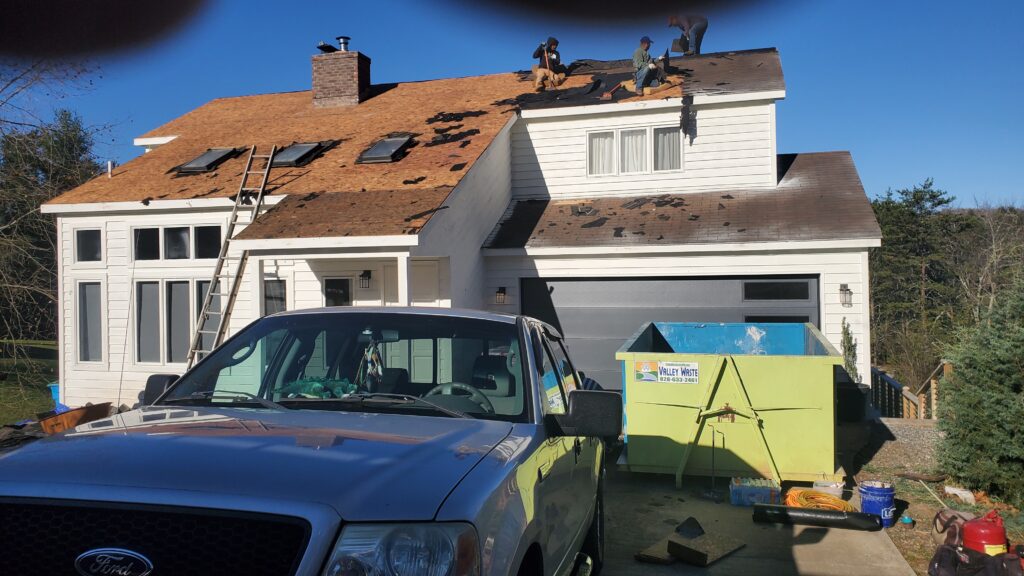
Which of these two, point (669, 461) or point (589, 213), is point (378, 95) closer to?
point (589, 213)

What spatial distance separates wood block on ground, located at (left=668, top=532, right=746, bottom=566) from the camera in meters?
5.40

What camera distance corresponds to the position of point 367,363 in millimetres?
3592

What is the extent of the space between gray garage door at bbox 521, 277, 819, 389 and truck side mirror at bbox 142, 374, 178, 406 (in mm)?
9479

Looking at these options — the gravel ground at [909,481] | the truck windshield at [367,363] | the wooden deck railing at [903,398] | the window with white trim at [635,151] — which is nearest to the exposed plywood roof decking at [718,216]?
the window with white trim at [635,151]

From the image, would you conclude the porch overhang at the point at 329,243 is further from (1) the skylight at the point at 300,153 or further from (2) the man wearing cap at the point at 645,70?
(2) the man wearing cap at the point at 645,70

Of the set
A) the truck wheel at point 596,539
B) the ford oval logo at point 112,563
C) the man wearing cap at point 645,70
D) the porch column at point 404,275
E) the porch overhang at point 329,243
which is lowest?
the truck wheel at point 596,539

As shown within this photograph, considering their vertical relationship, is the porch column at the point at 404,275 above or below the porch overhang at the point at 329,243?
below

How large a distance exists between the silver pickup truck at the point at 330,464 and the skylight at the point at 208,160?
10335mm

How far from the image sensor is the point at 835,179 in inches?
526

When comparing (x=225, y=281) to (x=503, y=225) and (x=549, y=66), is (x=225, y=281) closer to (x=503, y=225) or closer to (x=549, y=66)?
(x=503, y=225)

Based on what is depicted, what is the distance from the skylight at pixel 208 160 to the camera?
13062 mm

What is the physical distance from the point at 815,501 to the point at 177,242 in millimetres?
10205

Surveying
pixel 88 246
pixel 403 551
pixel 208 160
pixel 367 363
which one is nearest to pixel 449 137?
pixel 208 160

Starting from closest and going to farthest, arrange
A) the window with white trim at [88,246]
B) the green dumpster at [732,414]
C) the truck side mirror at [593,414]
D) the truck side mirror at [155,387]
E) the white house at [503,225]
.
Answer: the truck side mirror at [593,414]
the truck side mirror at [155,387]
the green dumpster at [732,414]
the white house at [503,225]
the window with white trim at [88,246]
